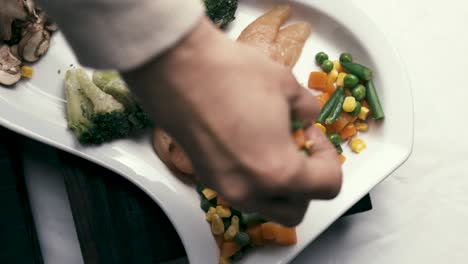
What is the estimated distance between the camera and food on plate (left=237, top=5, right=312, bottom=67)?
1.73 meters

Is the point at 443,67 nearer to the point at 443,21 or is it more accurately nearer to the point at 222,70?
the point at 443,21

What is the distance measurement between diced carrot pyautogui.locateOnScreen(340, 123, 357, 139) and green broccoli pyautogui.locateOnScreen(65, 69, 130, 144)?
2.01 feet

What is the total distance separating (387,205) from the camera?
1913 mm

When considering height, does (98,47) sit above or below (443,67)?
above

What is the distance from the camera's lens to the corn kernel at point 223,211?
1.64m

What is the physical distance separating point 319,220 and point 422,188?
1.74 ft

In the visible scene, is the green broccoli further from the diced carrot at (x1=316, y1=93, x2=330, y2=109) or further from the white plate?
the diced carrot at (x1=316, y1=93, x2=330, y2=109)

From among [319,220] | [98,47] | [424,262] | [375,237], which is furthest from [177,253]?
[98,47]

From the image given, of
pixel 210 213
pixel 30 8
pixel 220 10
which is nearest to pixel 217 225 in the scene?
pixel 210 213

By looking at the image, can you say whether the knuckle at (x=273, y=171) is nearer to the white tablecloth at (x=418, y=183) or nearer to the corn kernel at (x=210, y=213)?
the corn kernel at (x=210, y=213)

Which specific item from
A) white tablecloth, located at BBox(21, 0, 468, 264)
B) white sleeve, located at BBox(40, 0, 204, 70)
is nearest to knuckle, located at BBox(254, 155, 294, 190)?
white sleeve, located at BBox(40, 0, 204, 70)

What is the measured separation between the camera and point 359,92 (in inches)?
66.9

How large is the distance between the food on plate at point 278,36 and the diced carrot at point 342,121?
0.69ft

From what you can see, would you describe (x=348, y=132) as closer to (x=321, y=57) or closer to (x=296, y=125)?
(x=321, y=57)
